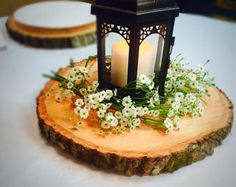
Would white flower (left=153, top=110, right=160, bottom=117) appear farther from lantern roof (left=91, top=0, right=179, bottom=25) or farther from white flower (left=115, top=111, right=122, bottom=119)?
lantern roof (left=91, top=0, right=179, bottom=25)

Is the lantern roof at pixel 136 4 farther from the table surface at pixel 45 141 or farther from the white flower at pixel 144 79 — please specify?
the table surface at pixel 45 141

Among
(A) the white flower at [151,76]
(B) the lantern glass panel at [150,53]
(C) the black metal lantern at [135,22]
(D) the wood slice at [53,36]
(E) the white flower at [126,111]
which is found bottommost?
(D) the wood slice at [53,36]

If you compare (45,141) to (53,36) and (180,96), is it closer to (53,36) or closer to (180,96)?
(180,96)

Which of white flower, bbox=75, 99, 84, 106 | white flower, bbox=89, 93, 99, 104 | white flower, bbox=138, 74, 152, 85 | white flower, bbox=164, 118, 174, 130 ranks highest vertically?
white flower, bbox=138, 74, 152, 85

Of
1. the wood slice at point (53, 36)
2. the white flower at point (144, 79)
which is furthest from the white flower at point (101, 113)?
the wood slice at point (53, 36)

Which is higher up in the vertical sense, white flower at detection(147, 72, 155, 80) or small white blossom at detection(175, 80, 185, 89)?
white flower at detection(147, 72, 155, 80)

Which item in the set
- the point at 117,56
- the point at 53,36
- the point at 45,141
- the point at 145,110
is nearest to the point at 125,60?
the point at 117,56

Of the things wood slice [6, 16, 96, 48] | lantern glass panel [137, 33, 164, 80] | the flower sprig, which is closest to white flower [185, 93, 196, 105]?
the flower sprig
